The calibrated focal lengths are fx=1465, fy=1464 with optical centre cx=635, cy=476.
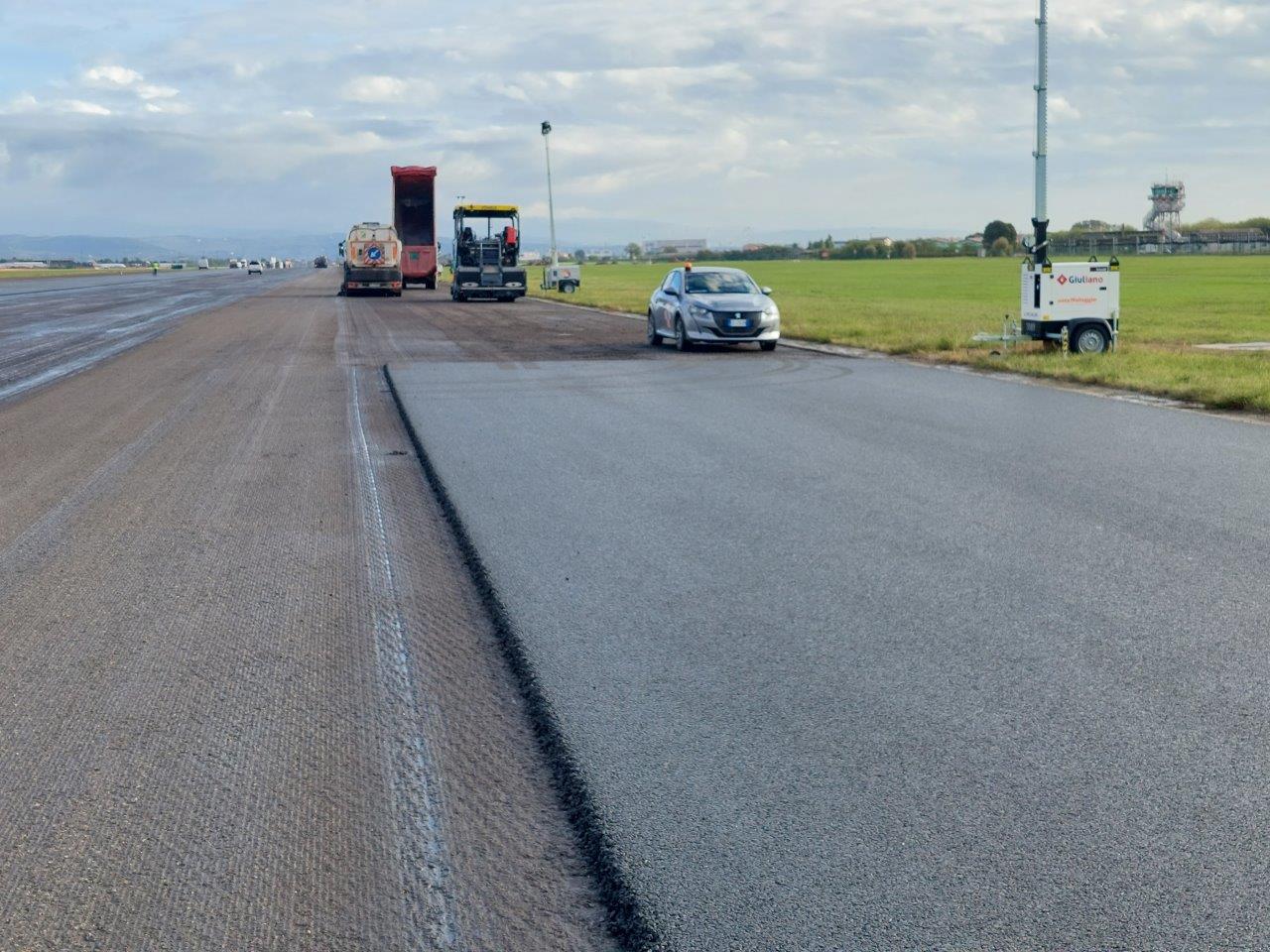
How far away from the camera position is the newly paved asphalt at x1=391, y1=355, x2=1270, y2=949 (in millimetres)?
3984

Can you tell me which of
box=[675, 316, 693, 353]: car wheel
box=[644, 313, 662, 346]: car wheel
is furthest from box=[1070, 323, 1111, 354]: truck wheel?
box=[644, 313, 662, 346]: car wheel

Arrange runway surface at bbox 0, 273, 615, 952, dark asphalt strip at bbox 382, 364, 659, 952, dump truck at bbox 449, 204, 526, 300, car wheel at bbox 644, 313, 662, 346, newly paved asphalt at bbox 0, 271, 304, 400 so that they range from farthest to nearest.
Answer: dump truck at bbox 449, 204, 526, 300, car wheel at bbox 644, 313, 662, 346, newly paved asphalt at bbox 0, 271, 304, 400, runway surface at bbox 0, 273, 615, 952, dark asphalt strip at bbox 382, 364, 659, 952

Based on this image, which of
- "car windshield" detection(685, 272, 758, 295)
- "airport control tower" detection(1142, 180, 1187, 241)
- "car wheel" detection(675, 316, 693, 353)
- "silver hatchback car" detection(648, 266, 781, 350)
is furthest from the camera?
"airport control tower" detection(1142, 180, 1187, 241)

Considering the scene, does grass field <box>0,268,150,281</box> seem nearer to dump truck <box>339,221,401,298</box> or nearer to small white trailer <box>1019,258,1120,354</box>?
dump truck <box>339,221,401,298</box>

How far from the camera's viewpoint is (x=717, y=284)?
88.3 feet

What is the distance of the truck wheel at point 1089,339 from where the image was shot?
22391 mm

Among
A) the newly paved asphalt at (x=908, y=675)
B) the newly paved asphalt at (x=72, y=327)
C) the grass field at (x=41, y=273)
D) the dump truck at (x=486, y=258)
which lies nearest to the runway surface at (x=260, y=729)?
the newly paved asphalt at (x=908, y=675)

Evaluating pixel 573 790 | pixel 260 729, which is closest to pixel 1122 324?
pixel 260 729

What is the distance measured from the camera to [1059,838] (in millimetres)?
4309

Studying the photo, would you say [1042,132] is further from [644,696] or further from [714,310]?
[644,696]

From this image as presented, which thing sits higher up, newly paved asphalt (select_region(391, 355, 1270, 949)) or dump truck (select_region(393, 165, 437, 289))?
dump truck (select_region(393, 165, 437, 289))

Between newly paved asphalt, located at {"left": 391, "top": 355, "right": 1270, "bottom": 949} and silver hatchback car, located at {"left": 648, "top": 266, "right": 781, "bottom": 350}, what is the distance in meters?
12.6

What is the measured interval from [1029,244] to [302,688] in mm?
19577

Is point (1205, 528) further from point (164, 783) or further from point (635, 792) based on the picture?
point (164, 783)
